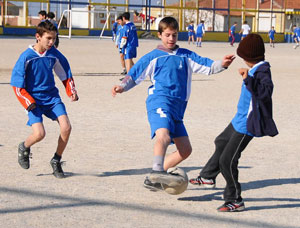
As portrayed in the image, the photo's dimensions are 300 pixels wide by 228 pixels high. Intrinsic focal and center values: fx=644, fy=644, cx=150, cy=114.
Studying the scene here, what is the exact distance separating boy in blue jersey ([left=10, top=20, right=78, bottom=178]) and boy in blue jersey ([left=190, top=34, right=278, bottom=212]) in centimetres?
175

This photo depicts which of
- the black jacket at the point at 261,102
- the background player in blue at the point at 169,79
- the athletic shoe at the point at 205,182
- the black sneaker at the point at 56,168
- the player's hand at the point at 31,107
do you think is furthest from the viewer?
the black sneaker at the point at 56,168

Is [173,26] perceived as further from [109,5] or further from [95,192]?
[109,5]

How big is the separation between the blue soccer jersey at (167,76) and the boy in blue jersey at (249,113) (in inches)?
Result: 21.6

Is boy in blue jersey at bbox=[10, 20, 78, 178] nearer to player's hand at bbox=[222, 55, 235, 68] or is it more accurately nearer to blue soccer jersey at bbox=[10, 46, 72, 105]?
blue soccer jersey at bbox=[10, 46, 72, 105]

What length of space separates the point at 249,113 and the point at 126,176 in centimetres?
177

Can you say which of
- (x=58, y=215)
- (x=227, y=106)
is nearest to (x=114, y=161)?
(x=58, y=215)

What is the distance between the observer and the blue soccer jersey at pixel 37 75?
6.10 meters

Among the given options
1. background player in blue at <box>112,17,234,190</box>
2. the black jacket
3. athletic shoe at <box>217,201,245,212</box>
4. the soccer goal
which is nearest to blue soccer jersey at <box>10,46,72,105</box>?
background player in blue at <box>112,17,234,190</box>

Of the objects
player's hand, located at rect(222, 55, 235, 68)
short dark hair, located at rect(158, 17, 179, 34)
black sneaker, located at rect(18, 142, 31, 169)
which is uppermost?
short dark hair, located at rect(158, 17, 179, 34)

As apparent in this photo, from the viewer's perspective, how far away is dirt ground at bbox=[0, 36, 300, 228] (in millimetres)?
4852

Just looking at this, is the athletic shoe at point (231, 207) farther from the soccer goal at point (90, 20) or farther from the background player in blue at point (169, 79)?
the soccer goal at point (90, 20)

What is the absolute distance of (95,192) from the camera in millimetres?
5625

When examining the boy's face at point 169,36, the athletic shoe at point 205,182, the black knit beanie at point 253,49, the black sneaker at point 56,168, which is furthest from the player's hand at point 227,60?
the black sneaker at point 56,168

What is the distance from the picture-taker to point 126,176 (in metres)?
6.28
